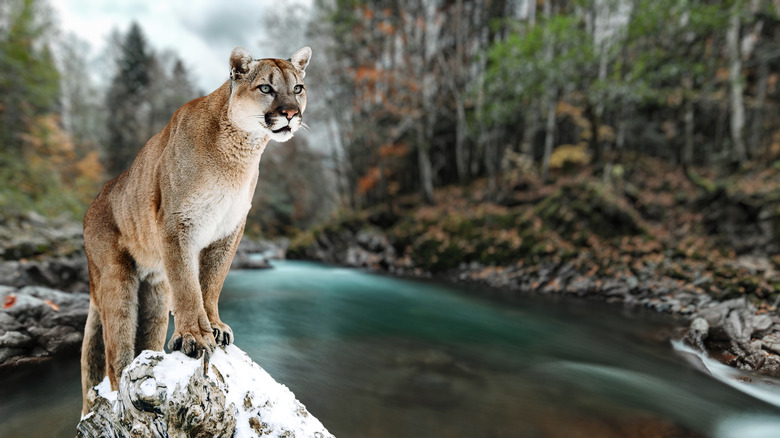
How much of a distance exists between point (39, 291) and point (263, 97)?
697 cm

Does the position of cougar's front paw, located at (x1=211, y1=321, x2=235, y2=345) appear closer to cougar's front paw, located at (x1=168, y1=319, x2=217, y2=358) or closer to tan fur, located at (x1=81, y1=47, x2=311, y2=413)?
tan fur, located at (x1=81, y1=47, x2=311, y2=413)

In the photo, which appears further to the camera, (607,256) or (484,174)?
(484,174)

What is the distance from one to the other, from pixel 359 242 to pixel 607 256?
390 inches

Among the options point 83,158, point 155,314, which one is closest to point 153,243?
point 155,314

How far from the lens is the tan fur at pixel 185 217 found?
6.95 ft

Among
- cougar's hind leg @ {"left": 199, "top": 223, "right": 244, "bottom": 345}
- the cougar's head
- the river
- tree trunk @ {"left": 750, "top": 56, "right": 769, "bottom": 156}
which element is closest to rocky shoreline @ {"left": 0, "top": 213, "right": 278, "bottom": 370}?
the river

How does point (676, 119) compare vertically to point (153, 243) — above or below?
above

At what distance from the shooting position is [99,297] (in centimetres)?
252

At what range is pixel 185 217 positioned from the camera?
216cm

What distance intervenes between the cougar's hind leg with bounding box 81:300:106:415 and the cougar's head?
1877mm

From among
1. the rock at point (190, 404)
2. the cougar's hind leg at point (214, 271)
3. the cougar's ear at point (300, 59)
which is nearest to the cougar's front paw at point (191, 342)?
the rock at point (190, 404)

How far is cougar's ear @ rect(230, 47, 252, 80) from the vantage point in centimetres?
208

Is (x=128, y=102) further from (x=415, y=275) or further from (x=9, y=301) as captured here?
(x=9, y=301)

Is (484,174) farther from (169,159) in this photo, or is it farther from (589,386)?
(169,159)
